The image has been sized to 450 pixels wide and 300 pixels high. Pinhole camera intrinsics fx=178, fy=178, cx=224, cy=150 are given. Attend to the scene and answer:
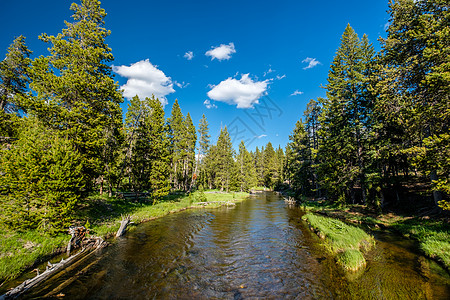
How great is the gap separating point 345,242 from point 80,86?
22688 mm

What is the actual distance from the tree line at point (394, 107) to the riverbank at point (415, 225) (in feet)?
5.03

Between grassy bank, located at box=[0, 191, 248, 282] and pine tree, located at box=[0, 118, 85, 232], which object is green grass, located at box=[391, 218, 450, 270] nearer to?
grassy bank, located at box=[0, 191, 248, 282]

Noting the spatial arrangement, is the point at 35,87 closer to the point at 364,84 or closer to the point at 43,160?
the point at 43,160

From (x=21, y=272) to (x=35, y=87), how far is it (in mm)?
12746

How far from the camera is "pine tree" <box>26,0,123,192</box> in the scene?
13.6 meters

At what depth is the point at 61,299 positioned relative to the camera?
21.9ft

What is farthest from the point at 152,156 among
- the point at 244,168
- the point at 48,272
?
the point at 244,168

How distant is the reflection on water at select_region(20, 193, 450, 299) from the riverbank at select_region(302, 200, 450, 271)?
82 cm

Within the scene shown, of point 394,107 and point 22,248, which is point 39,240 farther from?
point 394,107

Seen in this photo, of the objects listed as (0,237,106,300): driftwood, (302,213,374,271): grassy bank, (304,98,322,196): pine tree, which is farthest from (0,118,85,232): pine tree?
(304,98,322,196): pine tree

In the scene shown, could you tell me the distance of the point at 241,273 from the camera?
29.7 feet

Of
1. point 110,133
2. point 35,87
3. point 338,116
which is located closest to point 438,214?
point 338,116

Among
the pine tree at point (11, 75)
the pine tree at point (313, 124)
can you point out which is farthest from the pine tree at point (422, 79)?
the pine tree at point (11, 75)

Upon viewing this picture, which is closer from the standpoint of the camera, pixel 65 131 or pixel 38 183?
pixel 38 183
